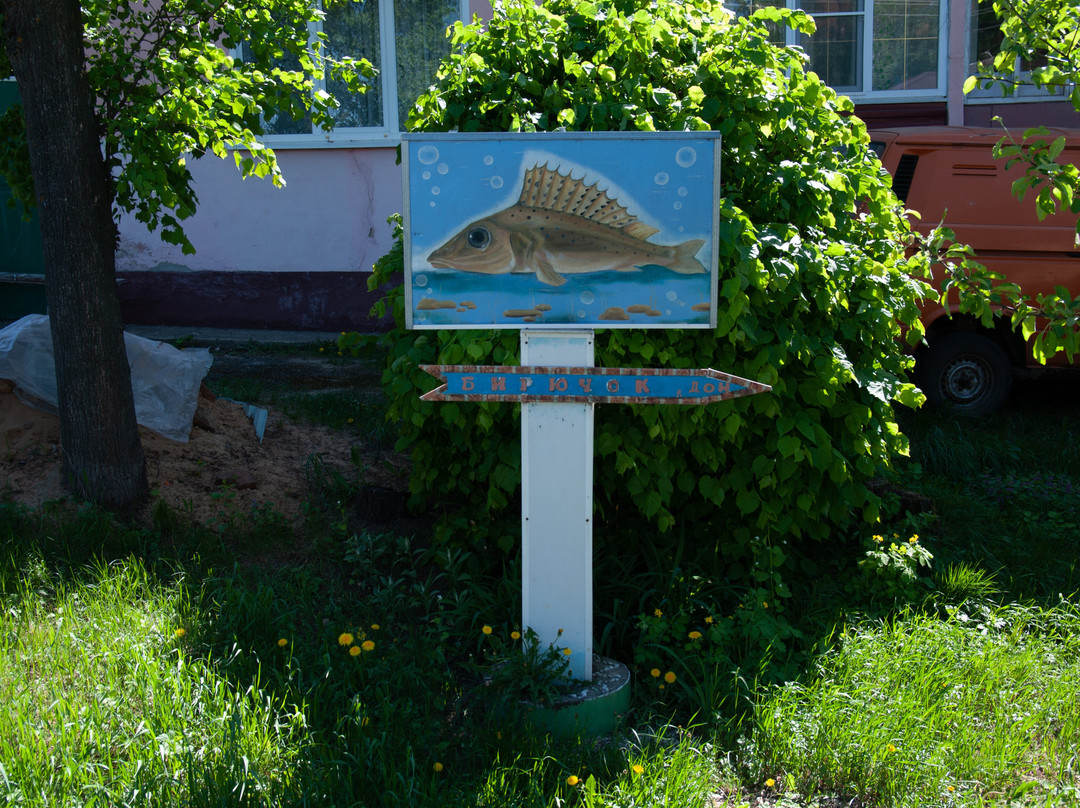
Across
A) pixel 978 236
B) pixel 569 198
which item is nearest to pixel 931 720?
pixel 569 198

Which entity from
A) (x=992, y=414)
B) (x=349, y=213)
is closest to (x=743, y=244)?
(x=992, y=414)

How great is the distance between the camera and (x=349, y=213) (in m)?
9.48

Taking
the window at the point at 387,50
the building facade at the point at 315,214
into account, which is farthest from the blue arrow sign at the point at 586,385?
the window at the point at 387,50

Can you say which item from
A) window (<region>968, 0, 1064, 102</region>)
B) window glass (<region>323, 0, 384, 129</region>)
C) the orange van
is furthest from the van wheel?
window glass (<region>323, 0, 384, 129</region>)

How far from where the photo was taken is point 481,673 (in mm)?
3379

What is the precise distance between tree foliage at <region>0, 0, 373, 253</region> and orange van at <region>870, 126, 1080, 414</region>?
13.2 feet

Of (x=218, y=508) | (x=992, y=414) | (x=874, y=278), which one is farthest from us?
(x=992, y=414)

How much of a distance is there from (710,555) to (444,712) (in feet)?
4.73

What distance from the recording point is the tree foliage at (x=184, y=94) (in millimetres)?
4223

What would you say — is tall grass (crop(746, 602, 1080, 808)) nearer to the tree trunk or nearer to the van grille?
the tree trunk

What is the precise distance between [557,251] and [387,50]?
7.43m

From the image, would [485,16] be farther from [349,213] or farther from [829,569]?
[829,569]

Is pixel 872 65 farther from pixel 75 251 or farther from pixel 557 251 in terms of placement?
pixel 75 251

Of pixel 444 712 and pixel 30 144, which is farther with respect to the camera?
pixel 30 144
